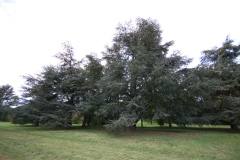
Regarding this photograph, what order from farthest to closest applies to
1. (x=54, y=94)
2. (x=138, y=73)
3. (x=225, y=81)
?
1. (x=54, y=94)
2. (x=225, y=81)
3. (x=138, y=73)

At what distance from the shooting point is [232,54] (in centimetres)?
1847

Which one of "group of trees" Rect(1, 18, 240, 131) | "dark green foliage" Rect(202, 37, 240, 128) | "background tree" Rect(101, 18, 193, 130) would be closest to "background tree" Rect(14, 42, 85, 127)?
"group of trees" Rect(1, 18, 240, 131)

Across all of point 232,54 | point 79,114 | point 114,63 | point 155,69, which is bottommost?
point 79,114

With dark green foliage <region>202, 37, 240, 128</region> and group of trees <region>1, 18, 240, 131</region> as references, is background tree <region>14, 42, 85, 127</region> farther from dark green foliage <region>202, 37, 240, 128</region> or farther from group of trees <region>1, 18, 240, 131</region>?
dark green foliage <region>202, 37, 240, 128</region>

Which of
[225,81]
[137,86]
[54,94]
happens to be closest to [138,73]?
[137,86]

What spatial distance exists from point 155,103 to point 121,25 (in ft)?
28.4

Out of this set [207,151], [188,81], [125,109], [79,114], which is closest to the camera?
[207,151]

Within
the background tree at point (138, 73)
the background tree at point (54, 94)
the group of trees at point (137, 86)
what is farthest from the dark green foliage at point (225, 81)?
the background tree at point (54, 94)

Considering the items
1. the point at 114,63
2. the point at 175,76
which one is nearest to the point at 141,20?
the point at 114,63

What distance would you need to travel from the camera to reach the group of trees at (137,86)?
1359 centimetres

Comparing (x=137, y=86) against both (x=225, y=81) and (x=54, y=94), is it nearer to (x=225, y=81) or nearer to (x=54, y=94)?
(x=225, y=81)

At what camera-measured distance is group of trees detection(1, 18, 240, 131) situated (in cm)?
1359

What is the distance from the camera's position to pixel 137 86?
1487 centimetres

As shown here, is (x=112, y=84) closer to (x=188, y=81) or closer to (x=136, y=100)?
(x=136, y=100)
